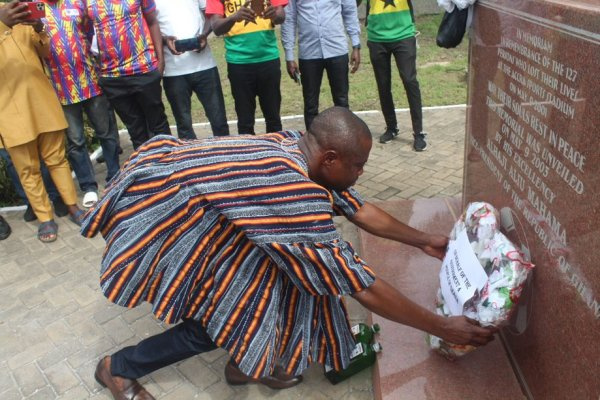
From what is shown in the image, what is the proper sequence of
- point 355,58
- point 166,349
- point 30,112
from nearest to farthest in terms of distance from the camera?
point 166,349
point 30,112
point 355,58

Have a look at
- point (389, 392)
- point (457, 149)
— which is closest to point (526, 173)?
point (389, 392)

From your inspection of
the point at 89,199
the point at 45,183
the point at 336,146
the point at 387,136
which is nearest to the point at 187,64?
the point at 89,199

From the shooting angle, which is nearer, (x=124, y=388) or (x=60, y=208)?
(x=124, y=388)

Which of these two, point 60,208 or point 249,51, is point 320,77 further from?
point 60,208

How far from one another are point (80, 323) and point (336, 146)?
2012 millimetres

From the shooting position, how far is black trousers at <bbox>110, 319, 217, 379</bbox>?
2.07m

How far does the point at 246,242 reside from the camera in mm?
1806

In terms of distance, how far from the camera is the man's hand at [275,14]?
3.81 metres

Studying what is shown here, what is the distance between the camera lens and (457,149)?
15.8 ft

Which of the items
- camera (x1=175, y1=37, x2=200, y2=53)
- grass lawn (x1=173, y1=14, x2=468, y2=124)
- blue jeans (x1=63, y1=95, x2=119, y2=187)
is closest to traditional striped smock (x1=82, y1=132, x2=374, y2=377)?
camera (x1=175, y1=37, x2=200, y2=53)

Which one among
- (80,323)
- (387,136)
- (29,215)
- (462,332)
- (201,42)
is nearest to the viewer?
(462,332)

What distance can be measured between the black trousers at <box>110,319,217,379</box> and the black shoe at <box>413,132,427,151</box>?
3.29 metres

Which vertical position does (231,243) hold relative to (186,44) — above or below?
below

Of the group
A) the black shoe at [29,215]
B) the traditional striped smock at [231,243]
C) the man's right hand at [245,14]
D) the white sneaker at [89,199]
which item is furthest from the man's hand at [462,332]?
the black shoe at [29,215]
